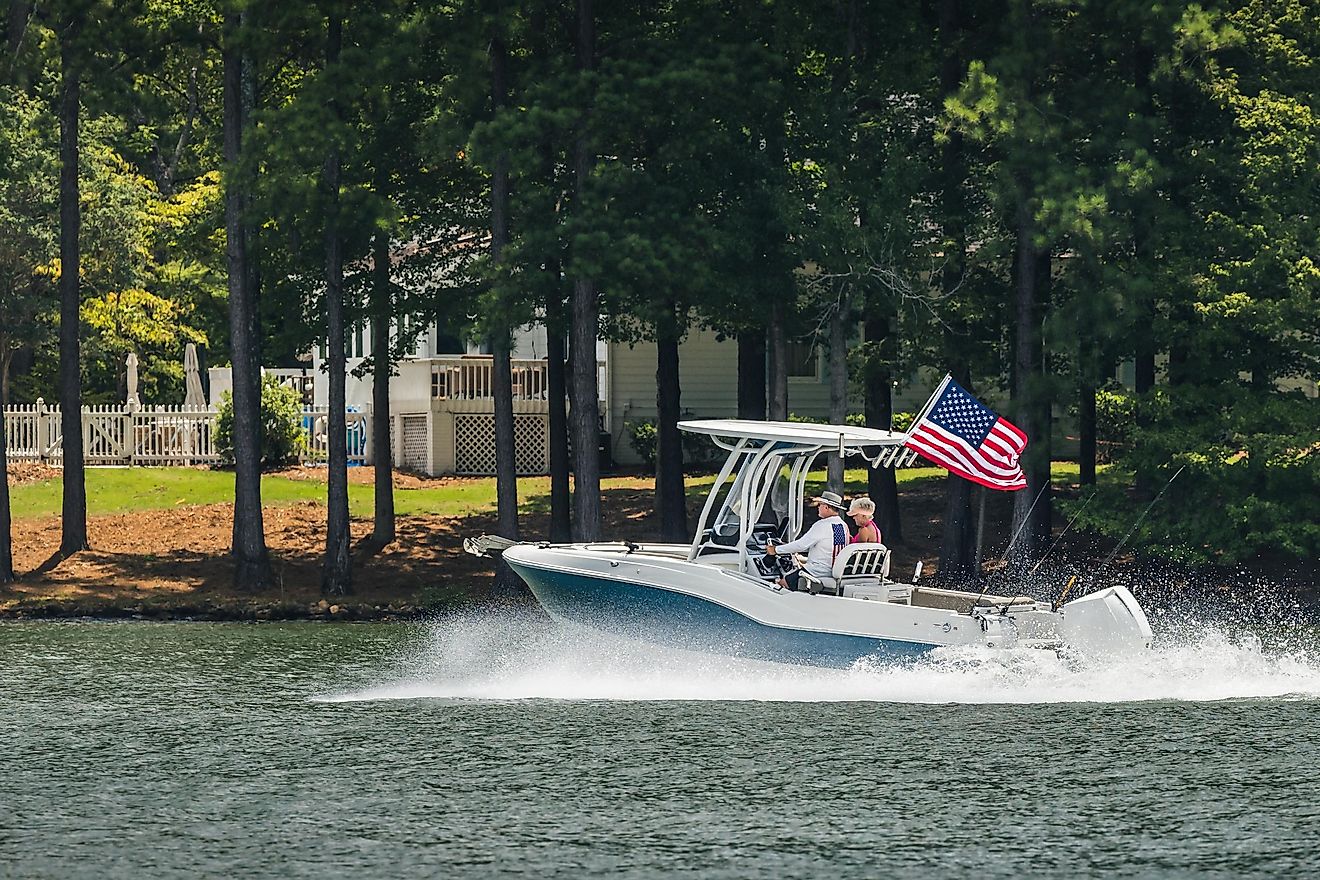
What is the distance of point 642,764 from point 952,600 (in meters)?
5.05

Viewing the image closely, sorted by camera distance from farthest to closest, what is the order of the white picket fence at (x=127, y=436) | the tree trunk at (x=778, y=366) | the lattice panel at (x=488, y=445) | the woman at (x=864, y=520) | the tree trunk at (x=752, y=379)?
the lattice panel at (x=488, y=445) < the white picket fence at (x=127, y=436) < the tree trunk at (x=752, y=379) < the tree trunk at (x=778, y=366) < the woman at (x=864, y=520)

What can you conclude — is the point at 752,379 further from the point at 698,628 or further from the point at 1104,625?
the point at 1104,625

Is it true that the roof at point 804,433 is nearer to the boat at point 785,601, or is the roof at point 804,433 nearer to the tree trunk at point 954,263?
the boat at point 785,601

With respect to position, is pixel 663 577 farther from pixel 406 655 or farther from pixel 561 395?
pixel 561 395

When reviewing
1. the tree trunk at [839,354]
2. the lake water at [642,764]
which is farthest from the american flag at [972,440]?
the tree trunk at [839,354]

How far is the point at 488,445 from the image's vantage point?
46.9m

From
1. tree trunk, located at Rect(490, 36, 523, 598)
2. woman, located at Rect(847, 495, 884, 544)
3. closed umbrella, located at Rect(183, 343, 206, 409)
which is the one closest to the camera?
woman, located at Rect(847, 495, 884, 544)

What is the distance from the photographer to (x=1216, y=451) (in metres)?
31.7

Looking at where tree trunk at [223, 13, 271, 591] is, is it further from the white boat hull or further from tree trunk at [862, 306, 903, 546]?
the white boat hull

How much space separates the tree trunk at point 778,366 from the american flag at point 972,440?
399 inches

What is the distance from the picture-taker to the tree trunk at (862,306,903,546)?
34.3 metres

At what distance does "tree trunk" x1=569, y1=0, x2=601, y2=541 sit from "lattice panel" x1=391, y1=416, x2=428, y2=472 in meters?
15.0

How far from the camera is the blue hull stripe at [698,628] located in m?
21.3

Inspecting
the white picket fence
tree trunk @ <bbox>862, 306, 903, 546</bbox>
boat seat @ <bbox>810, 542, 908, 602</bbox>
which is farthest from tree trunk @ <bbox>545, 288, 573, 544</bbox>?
boat seat @ <bbox>810, 542, 908, 602</bbox>
